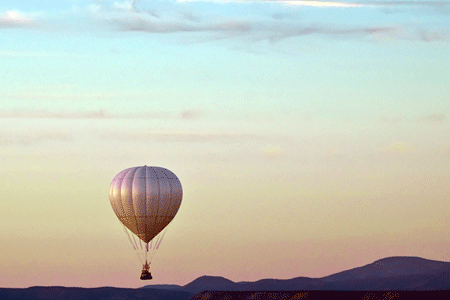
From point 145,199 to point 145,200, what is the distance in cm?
14

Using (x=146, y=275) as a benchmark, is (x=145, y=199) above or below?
above

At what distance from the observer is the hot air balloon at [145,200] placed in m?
121

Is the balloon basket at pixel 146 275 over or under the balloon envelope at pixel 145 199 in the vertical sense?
under

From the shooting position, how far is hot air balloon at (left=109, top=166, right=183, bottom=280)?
121 m

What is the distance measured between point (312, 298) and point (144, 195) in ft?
248

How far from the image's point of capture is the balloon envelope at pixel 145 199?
12150cm

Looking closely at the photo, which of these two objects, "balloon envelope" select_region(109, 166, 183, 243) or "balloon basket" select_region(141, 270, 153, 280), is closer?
"balloon basket" select_region(141, 270, 153, 280)

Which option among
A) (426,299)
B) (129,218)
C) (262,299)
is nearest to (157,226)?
(129,218)

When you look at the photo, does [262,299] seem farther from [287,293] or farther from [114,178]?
[114,178]

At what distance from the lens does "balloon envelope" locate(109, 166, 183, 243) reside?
12150 cm

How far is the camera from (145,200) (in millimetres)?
121312

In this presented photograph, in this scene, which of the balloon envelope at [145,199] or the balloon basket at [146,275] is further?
the balloon envelope at [145,199]

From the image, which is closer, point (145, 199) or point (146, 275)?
point (146, 275)

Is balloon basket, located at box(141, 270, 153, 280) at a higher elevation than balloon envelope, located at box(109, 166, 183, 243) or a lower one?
lower
